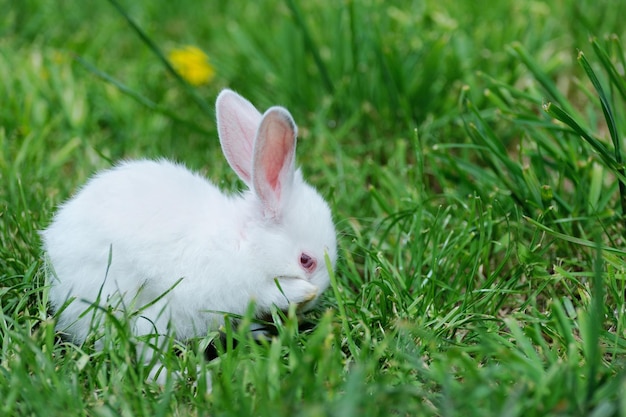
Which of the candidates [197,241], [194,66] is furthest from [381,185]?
[194,66]

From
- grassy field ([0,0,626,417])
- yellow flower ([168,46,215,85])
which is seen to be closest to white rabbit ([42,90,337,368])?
grassy field ([0,0,626,417])

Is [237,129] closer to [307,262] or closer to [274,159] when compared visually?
[274,159]

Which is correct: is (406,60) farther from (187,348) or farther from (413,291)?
(187,348)

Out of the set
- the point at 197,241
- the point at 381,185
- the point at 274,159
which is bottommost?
the point at 381,185

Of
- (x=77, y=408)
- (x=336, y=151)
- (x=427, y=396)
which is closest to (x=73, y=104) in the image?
(x=336, y=151)

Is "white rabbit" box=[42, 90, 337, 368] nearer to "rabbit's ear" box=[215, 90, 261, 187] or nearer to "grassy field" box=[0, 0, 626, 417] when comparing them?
"rabbit's ear" box=[215, 90, 261, 187]

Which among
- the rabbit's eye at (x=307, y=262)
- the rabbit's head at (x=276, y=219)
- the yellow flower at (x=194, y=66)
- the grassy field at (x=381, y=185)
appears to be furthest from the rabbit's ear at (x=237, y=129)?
the yellow flower at (x=194, y=66)
